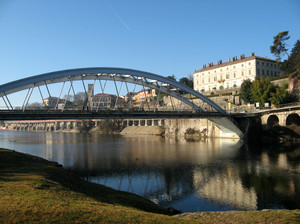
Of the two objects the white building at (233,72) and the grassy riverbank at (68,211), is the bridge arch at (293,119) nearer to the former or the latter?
the white building at (233,72)

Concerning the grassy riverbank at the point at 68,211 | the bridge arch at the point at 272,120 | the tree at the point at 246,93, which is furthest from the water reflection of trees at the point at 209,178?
the tree at the point at 246,93

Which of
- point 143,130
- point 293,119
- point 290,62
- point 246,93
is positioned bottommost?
point 143,130

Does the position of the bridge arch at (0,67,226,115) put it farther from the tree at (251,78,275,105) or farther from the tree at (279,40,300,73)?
the tree at (279,40,300,73)

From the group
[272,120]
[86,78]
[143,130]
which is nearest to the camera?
[86,78]

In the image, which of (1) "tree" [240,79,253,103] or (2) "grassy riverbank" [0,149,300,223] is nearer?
(2) "grassy riverbank" [0,149,300,223]

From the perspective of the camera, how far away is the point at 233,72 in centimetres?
8706

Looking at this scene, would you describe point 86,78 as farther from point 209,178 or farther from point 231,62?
point 231,62

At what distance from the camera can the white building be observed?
8094cm

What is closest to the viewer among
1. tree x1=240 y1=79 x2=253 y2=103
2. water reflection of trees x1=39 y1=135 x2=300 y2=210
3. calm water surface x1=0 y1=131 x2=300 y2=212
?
calm water surface x1=0 y1=131 x2=300 y2=212

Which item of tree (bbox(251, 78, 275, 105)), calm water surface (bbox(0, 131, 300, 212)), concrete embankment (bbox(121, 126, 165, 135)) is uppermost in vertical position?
tree (bbox(251, 78, 275, 105))

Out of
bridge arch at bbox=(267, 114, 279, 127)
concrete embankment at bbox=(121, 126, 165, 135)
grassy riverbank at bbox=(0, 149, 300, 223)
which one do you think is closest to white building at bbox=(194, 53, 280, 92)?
concrete embankment at bbox=(121, 126, 165, 135)

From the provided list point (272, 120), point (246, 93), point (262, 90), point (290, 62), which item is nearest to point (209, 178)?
point (272, 120)

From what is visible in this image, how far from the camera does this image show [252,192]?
1827cm

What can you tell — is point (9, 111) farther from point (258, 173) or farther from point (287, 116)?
point (287, 116)
